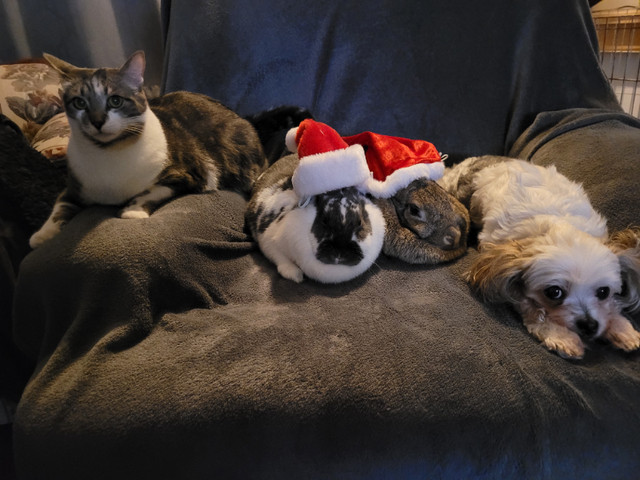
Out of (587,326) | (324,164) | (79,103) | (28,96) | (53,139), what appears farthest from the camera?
(28,96)

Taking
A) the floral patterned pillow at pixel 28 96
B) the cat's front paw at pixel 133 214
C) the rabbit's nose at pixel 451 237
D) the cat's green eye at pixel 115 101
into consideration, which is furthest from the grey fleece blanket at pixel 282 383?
the floral patterned pillow at pixel 28 96

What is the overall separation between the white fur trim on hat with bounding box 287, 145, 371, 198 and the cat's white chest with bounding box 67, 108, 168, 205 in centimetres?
56

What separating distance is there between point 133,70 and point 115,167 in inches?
13.3

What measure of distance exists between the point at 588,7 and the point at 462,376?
6.05 ft

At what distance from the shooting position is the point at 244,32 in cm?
191

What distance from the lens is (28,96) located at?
186 centimetres

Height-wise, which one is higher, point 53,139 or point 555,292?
point 53,139

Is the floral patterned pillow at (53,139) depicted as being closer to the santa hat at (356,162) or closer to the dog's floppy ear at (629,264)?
the santa hat at (356,162)

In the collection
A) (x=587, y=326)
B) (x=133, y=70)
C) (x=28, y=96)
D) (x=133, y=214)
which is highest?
(x=133, y=70)

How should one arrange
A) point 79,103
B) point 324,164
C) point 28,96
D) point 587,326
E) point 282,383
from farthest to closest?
Answer: point 28,96 → point 79,103 → point 324,164 → point 587,326 → point 282,383

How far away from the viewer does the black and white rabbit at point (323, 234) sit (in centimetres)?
125

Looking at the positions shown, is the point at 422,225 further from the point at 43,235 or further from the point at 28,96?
the point at 28,96

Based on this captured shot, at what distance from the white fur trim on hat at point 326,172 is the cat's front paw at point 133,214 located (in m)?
0.51

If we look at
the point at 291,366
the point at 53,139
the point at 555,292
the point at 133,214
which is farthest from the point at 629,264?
the point at 53,139
